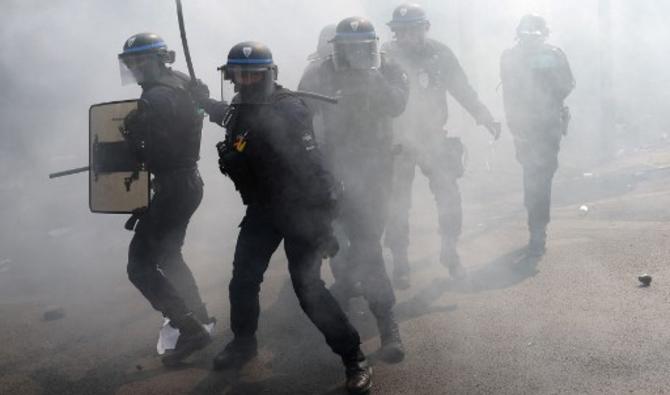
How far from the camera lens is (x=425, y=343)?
3988 millimetres

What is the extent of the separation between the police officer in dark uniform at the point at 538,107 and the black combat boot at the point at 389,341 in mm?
2190

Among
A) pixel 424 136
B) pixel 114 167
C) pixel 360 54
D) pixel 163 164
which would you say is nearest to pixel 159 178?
pixel 163 164

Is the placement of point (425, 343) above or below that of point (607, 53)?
below

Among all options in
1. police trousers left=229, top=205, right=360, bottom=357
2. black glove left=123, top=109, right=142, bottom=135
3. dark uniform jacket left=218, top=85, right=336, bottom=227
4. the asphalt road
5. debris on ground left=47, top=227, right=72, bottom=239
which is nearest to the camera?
dark uniform jacket left=218, top=85, right=336, bottom=227

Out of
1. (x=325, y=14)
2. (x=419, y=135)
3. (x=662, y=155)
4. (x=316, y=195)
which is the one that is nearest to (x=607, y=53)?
(x=662, y=155)

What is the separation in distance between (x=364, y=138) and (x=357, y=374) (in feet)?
4.42

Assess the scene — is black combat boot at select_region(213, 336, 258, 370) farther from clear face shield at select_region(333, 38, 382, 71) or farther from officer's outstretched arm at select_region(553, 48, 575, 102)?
officer's outstretched arm at select_region(553, 48, 575, 102)

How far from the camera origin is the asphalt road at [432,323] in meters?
3.54

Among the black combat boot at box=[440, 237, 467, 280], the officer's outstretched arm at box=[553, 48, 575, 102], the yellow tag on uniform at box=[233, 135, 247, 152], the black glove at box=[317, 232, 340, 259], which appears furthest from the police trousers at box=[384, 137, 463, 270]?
the yellow tag on uniform at box=[233, 135, 247, 152]

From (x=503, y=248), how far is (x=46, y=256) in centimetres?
424

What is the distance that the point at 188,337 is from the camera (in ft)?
13.6

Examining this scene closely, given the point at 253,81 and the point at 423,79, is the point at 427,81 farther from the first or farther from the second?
the point at 253,81

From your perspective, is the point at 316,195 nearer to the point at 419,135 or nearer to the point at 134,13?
the point at 419,135

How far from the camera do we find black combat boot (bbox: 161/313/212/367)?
13.3 feet
